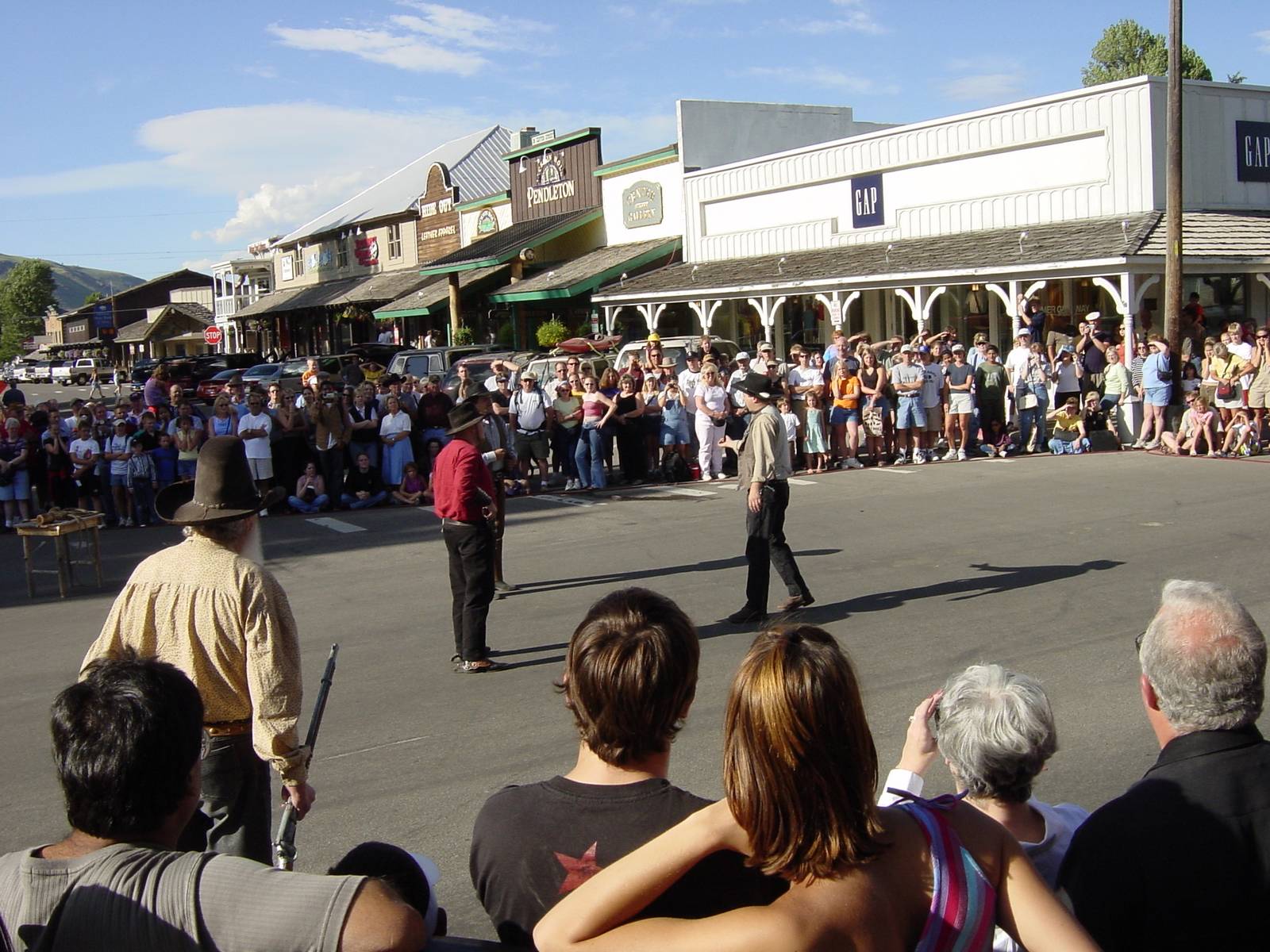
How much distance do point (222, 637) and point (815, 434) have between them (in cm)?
1471

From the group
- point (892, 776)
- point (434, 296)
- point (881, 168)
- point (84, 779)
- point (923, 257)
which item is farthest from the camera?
point (434, 296)

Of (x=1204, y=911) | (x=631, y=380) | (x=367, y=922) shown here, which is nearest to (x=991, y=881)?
(x=1204, y=911)

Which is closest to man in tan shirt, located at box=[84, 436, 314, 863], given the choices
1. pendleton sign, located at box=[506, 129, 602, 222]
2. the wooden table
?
the wooden table

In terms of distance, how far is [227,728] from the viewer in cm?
404

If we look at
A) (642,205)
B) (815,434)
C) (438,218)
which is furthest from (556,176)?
(815,434)

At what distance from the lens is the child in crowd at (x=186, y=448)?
1627cm

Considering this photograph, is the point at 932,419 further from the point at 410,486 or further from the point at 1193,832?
the point at 1193,832

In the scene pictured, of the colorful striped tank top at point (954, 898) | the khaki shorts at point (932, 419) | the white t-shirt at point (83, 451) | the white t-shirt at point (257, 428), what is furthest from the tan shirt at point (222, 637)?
the khaki shorts at point (932, 419)

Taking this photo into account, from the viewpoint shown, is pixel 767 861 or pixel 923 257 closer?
pixel 767 861

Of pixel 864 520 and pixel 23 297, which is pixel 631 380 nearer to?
pixel 864 520

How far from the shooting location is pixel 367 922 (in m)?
2.20

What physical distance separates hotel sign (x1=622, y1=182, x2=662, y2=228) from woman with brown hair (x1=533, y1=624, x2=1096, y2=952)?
109 feet

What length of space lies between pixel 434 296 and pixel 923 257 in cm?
2043

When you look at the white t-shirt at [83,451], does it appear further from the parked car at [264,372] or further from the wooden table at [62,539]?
the parked car at [264,372]
